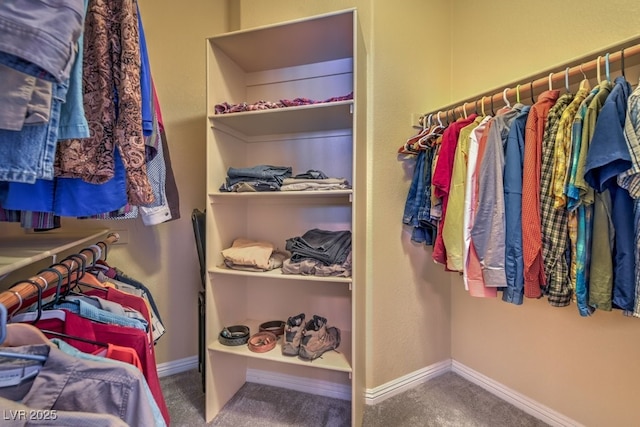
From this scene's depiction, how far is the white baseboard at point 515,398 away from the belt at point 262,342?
122 centimetres

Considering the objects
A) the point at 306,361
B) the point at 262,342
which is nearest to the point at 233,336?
the point at 262,342

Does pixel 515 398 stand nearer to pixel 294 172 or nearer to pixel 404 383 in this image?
pixel 404 383

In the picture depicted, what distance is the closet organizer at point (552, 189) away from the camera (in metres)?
0.91

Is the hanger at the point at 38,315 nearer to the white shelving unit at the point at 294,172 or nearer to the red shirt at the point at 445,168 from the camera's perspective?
the white shelving unit at the point at 294,172

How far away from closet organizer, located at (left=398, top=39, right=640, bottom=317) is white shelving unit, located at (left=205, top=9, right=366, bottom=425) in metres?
0.48

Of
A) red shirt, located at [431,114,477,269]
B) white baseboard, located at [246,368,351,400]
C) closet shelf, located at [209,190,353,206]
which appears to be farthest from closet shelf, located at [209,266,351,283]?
white baseboard, located at [246,368,351,400]

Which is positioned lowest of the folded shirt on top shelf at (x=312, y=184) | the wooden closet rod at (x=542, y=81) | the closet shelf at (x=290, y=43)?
the folded shirt on top shelf at (x=312, y=184)

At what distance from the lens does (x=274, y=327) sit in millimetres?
1706

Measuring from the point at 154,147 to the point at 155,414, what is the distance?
735 mm

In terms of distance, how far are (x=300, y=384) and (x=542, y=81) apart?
1.94 m

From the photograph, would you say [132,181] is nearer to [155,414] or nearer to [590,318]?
[155,414]

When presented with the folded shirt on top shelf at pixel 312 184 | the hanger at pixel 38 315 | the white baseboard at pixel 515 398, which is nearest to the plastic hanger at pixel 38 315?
the hanger at pixel 38 315

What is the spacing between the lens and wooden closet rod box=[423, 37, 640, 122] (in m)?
0.98

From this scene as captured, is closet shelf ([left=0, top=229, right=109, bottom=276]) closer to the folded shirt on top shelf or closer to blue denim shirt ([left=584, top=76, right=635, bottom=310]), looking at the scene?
the folded shirt on top shelf
